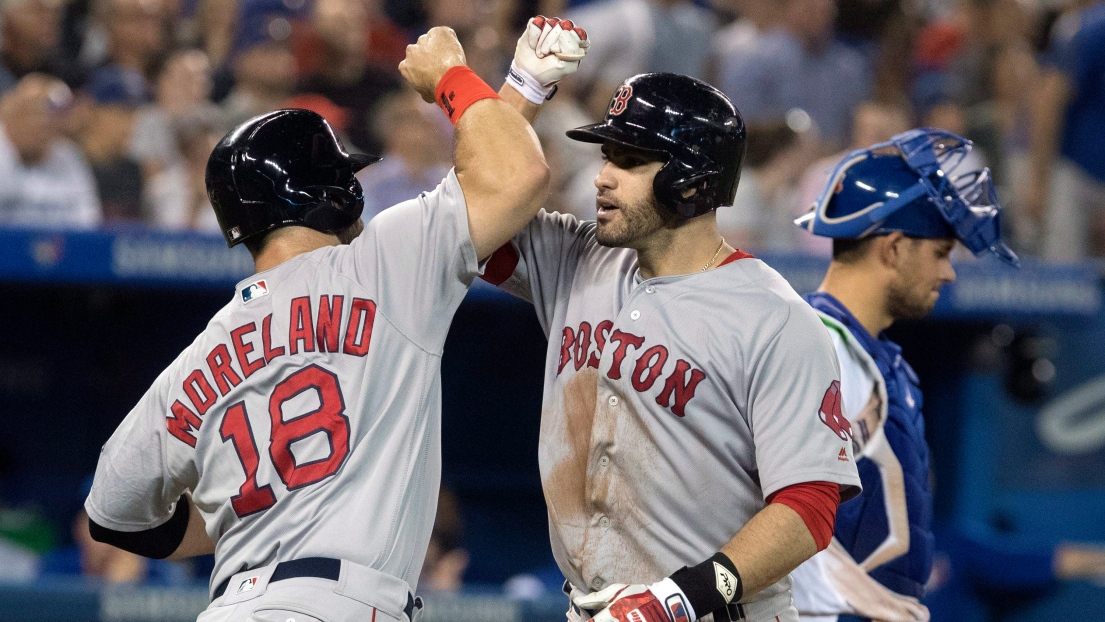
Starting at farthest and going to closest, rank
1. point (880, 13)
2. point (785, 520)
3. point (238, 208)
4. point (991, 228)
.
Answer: point (880, 13)
point (991, 228)
point (238, 208)
point (785, 520)

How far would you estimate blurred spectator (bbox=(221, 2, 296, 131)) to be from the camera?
6066 millimetres

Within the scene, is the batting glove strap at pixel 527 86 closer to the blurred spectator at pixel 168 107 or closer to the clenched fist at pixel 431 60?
the clenched fist at pixel 431 60

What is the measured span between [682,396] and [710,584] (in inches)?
16.0

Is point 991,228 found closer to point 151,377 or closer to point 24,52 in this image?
point 151,377

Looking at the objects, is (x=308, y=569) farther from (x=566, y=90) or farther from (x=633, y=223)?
(x=566, y=90)

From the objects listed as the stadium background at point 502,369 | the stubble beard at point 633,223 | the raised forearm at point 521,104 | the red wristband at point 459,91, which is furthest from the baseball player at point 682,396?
the stadium background at point 502,369

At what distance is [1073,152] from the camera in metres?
7.20

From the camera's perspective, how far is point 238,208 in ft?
8.73

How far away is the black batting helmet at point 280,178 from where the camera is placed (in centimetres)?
265

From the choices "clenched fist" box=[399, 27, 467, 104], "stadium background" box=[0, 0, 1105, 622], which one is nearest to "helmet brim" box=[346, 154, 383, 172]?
"clenched fist" box=[399, 27, 467, 104]

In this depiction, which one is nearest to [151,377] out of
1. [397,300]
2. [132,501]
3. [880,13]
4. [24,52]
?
[24,52]

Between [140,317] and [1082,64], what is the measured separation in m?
5.32

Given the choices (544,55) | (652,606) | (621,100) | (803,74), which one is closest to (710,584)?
(652,606)

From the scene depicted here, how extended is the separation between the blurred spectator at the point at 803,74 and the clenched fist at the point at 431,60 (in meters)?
4.24
